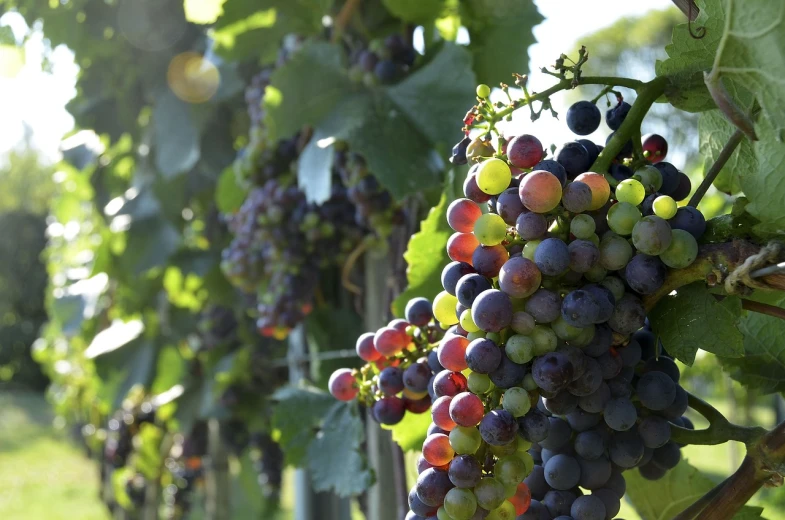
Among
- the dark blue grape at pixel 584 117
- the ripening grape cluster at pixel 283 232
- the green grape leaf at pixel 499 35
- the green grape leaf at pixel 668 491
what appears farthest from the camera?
the ripening grape cluster at pixel 283 232

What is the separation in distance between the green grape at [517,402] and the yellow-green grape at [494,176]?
137mm

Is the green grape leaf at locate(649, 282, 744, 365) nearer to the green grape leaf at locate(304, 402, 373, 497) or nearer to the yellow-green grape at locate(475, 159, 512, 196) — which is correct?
the yellow-green grape at locate(475, 159, 512, 196)

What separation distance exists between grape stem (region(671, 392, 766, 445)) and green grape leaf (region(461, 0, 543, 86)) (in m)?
0.66

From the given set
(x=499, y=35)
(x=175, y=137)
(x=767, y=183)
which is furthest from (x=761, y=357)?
(x=175, y=137)

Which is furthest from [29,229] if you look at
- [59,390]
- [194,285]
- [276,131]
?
[276,131]

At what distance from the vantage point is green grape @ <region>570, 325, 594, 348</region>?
47cm

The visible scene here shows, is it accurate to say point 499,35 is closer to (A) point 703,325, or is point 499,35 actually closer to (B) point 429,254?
(B) point 429,254

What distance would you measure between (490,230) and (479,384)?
0.10 meters

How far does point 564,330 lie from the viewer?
47 centimetres

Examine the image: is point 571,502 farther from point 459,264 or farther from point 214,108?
point 214,108

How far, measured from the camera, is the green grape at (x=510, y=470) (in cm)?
47

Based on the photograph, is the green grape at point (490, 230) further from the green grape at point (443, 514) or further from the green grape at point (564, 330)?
the green grape at point (443, 514)

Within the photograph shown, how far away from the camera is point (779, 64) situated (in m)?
0.46

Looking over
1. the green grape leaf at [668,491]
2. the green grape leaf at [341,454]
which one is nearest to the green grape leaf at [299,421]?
the green grape leaf at [341,454]
